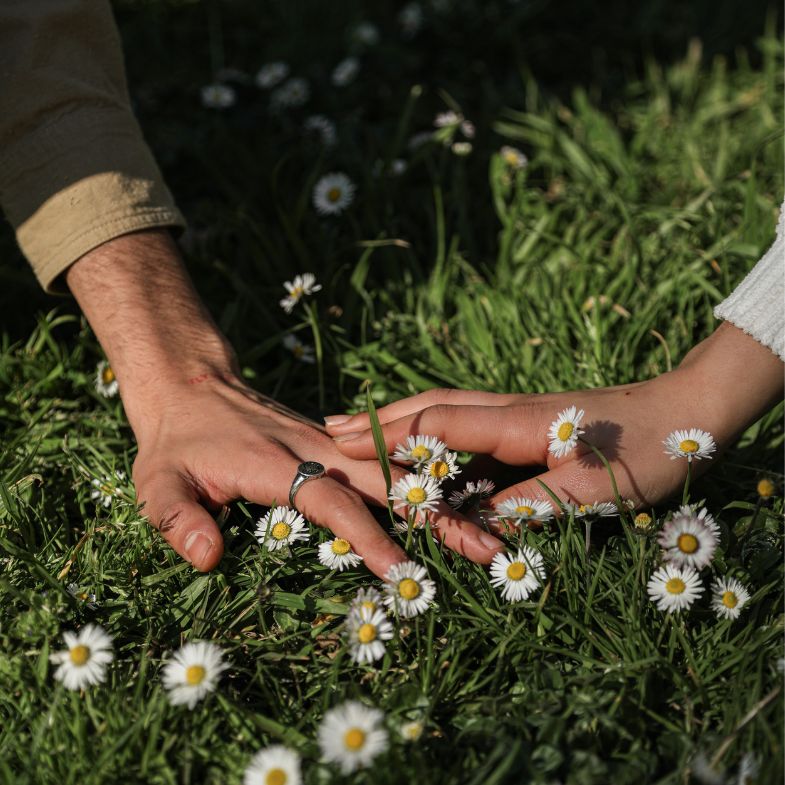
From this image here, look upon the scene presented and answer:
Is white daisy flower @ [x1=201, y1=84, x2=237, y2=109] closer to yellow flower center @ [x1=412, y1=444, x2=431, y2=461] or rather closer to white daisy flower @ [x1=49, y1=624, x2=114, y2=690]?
yellow flower center @ [x1=412, y1=444, x2=431, y2=461]

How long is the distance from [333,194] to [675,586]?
5.56 feet

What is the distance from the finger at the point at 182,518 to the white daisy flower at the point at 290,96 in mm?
1925

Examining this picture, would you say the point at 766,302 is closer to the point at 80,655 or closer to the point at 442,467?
the point at 442,467

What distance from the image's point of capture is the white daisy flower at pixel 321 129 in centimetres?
304

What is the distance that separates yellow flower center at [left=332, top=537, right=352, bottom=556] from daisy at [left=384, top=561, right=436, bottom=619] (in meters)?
0.12

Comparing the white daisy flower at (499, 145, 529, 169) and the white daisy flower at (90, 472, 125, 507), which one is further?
the white daisy flower at (499, 145, 529, 169)

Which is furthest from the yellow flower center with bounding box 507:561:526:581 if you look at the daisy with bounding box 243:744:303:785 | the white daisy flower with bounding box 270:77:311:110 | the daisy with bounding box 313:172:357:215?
the white daisy flower with bounding box 270:77:311:110

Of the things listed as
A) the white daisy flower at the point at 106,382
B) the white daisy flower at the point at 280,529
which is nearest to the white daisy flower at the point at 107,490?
the white daisy flower at the point at 106,382

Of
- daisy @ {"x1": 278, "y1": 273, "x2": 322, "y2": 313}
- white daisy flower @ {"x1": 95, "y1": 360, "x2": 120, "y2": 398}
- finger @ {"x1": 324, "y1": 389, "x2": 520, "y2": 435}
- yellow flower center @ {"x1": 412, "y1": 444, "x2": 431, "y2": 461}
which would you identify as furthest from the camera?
daisy @ {"x1": 278, "y1": 273, "x2": 322, "y2": 313}

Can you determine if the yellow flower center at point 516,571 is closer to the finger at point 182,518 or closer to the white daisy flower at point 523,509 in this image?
the white daisy flower at point 523,509

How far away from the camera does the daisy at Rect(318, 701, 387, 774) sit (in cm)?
129

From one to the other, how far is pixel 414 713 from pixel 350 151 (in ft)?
6.74

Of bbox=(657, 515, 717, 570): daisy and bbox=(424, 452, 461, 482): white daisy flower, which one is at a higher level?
bbox=(424, 452, 461, 482): white daisy flower

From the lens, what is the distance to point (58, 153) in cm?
207
